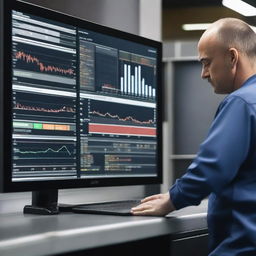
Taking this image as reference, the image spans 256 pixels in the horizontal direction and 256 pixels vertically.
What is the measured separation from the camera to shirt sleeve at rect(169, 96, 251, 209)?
4.84ft

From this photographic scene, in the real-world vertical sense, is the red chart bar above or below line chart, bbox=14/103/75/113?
below

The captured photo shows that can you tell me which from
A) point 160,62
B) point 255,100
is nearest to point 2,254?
point 255,100

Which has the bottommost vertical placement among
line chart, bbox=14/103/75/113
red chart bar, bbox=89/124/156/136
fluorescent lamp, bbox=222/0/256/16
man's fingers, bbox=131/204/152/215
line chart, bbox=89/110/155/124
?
man's fingers, bbox=131/204/152/215

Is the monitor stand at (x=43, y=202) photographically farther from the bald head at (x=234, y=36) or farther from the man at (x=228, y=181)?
the bald head at (x=234, y=36)

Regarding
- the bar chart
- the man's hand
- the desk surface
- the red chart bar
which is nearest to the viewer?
the desk surface

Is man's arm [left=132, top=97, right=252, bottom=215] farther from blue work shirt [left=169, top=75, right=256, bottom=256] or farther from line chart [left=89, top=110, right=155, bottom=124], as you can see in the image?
line chart [left=89, top=110, right=155, bottom=124]

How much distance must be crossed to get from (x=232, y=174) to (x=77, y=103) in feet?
1.69

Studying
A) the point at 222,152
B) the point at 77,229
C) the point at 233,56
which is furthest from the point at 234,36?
the point at 77,229

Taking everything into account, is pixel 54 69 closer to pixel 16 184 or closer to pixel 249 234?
pixel 16 184

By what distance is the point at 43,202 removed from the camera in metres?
1.75

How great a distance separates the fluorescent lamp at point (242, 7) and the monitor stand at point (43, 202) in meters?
2.41

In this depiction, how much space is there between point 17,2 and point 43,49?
146mm

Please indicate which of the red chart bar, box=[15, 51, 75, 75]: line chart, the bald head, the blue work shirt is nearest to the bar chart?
the red chart bar

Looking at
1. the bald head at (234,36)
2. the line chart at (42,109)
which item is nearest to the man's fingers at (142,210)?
the line chart at (42,109)
